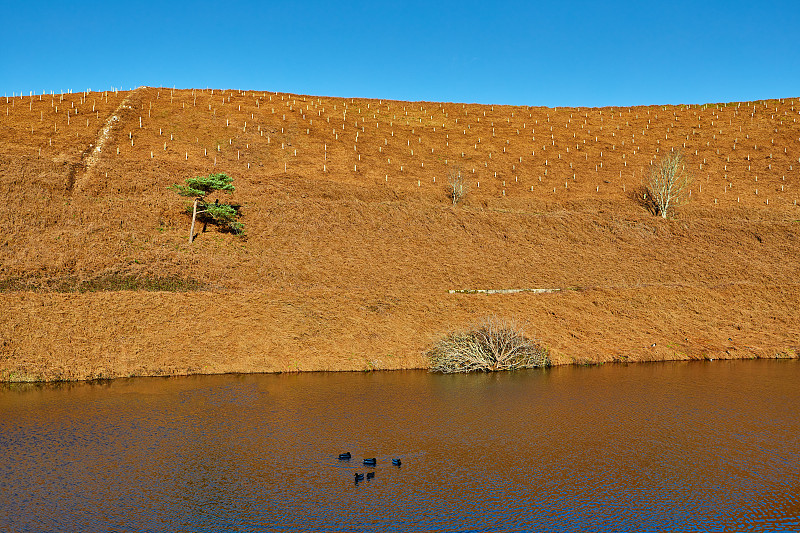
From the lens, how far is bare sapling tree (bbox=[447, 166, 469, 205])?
54.6 m

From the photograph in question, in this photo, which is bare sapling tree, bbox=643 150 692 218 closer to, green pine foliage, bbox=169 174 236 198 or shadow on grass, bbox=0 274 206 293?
green pine foliage, bbox=169 174 236 198

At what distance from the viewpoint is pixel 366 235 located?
149 ft

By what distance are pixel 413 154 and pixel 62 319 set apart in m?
43.1

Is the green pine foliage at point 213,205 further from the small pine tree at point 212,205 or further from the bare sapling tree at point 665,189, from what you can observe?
the bare sapling tree at point 665,189

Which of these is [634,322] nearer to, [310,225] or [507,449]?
[507,449]

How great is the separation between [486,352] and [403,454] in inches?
473

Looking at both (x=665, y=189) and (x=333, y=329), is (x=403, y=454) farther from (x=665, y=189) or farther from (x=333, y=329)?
(x=665, y=189)

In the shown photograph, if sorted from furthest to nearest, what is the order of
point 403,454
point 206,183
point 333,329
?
point 206,183, point 333,329, point 403,454

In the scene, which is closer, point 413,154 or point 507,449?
point 507,449

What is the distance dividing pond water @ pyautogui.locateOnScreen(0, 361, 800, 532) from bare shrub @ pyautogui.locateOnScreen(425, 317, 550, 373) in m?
1.91

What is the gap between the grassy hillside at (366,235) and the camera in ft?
96.9

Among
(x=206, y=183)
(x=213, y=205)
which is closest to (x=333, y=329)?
(x=206, y=183)

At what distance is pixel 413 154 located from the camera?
6512cm

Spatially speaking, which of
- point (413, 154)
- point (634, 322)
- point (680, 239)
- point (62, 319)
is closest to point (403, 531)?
point (62, 319)
